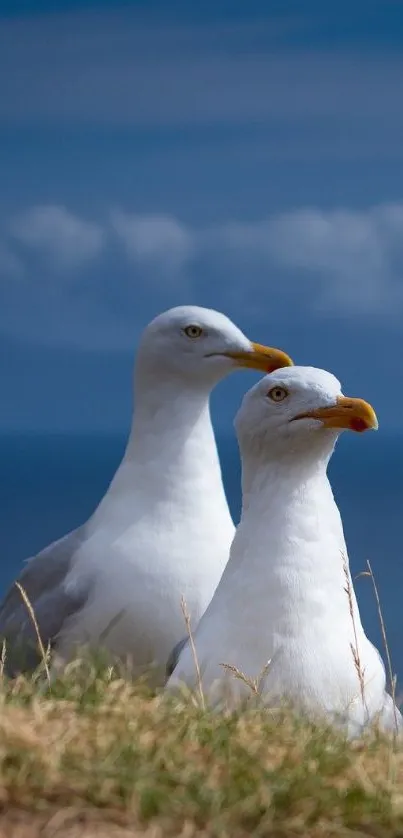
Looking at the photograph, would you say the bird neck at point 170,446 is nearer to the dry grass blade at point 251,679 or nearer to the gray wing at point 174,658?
the gray wing at point 174,658

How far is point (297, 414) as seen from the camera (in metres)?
6.99

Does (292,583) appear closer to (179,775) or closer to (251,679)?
(251,679)

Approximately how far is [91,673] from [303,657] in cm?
91

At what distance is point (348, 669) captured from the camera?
6723 millimetres

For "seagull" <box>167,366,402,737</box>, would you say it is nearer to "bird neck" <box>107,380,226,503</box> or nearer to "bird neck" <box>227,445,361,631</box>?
"bird neck" <box>227,445,361,631</box>

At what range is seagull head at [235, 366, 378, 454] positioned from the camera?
698 cm

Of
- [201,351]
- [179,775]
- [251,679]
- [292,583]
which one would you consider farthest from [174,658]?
[179,775]

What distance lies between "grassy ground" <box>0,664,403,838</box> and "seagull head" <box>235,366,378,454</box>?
1.56m

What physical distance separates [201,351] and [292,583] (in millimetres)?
2295

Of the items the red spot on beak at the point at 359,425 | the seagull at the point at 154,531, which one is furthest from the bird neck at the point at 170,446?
the red spot on beak at the point at 359,425

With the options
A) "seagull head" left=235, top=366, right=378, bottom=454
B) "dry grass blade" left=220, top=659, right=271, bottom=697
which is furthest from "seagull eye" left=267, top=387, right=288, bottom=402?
"dry grass blade" left=220, top=659, right=271, bottom=697

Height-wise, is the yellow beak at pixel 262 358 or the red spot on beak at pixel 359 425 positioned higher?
the yellow beak at pixel 262 358

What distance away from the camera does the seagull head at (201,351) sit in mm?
8781

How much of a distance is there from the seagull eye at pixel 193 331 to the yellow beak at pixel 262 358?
19cm
